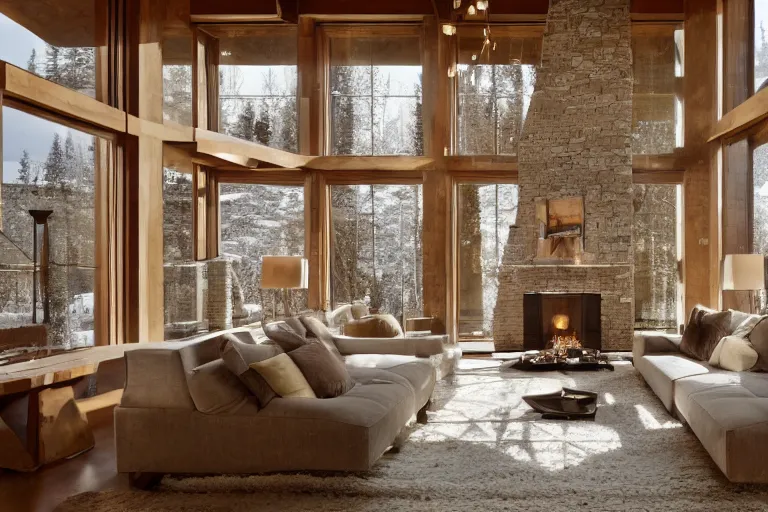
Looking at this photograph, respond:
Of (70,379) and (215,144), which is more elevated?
(215,144)

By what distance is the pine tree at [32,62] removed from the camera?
20.8 feet

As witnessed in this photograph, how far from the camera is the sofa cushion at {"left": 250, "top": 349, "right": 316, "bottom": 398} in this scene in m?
4.16

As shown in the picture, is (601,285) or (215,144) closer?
(215,144)

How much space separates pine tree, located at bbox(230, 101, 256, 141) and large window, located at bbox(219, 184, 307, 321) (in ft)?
2.49

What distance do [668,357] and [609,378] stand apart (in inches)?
42.3

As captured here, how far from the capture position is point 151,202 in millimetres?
7895

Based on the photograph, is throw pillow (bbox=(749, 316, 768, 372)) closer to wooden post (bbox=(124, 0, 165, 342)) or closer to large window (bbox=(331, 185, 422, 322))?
large window (bbox=(331, 185, 422, 322))

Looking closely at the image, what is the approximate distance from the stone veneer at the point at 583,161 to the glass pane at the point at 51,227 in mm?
5553

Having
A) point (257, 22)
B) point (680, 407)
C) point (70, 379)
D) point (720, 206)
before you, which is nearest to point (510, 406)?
point (680, 407)

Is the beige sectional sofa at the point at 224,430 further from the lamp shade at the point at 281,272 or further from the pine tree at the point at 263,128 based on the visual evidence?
Result: the pine tree at the point at 263,128

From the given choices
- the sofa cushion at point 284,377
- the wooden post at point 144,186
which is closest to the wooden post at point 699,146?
the wooden post at point 144,186

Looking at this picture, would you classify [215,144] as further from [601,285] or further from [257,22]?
[601,285]

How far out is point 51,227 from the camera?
6.53 metres

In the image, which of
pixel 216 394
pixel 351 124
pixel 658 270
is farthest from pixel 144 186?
pixel 658 270
